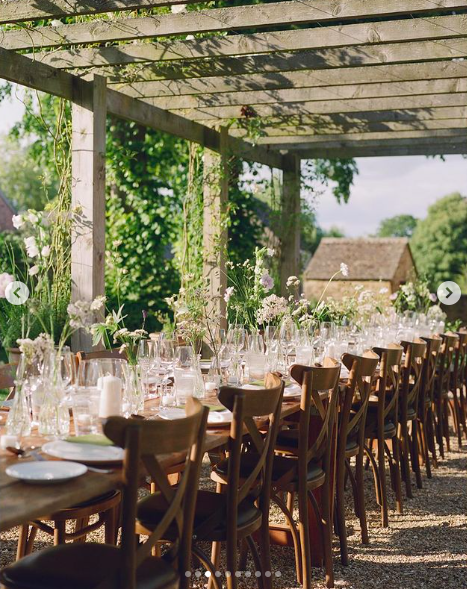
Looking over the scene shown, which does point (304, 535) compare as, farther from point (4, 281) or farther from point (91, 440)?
point (4, 281)

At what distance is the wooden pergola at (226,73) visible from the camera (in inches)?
206

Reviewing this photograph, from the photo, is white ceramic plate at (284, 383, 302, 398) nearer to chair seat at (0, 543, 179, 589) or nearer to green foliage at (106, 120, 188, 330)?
chair seat at (0, 543, 179, 589)

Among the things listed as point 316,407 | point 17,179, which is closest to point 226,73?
point 316,407

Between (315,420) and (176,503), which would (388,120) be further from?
(176,503)

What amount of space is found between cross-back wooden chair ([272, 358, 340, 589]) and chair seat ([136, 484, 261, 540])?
0.39 metres

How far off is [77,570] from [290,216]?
8.66m

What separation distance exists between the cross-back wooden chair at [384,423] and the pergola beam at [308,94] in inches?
115

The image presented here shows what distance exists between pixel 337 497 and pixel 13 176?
4318 cm

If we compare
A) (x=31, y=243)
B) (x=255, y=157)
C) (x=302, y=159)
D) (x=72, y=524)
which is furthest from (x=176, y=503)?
(x=302, y=159)

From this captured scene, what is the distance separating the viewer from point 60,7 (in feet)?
16.5

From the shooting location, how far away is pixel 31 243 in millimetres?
3789

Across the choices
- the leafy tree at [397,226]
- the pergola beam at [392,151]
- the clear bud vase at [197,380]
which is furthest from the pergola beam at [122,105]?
the leafy tree at [397,226]

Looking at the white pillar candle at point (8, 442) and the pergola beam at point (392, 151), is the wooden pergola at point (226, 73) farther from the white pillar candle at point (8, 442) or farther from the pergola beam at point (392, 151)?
the white pillar candle at point (8, 442)

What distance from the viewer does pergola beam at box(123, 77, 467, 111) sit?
7.14 meters
